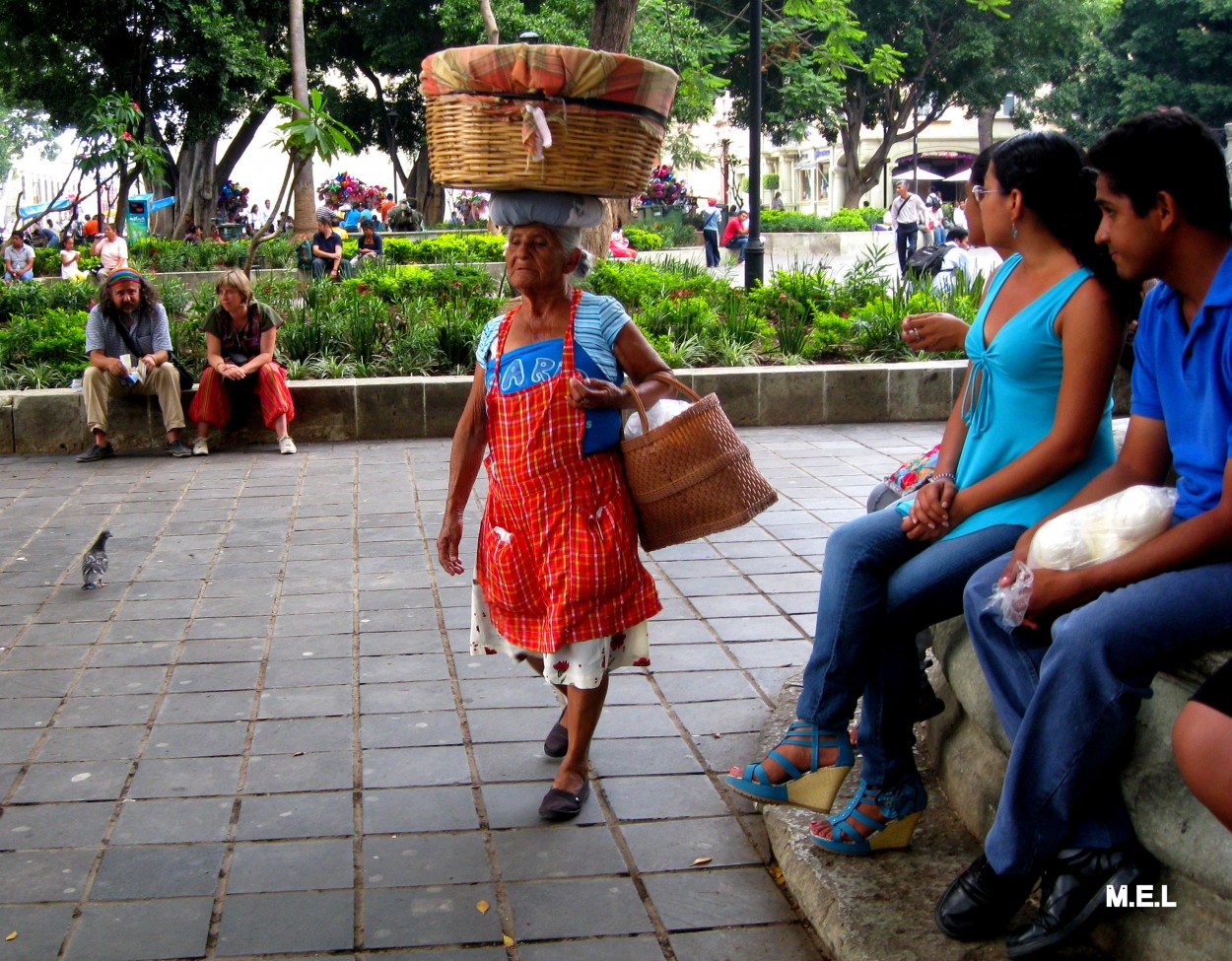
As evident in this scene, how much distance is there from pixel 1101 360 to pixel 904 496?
2.25ft

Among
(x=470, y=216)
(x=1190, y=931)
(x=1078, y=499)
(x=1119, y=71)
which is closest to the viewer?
(x=1190, y=931)

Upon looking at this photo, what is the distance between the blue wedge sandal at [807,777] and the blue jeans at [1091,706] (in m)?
0.62

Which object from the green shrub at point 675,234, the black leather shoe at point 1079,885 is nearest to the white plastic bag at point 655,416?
the black leather shoe at point 1079,885

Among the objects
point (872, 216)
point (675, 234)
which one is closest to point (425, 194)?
point (872, 216)

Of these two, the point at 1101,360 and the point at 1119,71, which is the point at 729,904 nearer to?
the point at 1101,360

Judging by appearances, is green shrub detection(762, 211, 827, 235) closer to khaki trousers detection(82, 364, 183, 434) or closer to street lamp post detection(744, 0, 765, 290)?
street lamp post detection(744, 0, 765, 290)

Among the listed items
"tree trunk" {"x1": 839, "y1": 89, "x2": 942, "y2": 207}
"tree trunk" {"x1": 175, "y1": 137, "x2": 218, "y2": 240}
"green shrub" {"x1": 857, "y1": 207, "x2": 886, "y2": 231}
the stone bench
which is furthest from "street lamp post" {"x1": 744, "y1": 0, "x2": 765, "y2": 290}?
"tree trunk" {"x1": 839, "y1": 89, "x2": 942, "y2": 207}

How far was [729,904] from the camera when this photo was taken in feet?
10.8

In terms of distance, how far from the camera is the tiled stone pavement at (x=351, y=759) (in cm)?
320

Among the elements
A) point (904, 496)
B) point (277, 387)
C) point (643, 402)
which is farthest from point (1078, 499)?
point (277, 387)

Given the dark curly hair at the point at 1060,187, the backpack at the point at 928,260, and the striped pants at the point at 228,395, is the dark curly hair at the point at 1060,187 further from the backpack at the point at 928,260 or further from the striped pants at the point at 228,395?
the backpack at the point at 928,260

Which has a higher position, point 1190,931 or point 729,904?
point 1190,931

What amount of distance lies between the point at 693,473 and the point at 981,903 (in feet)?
4.29

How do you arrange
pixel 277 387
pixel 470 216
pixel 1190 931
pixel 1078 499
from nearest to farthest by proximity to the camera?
pixel 1190 931
pixel 1078 499
pixel 277 387
pixel 470 216
